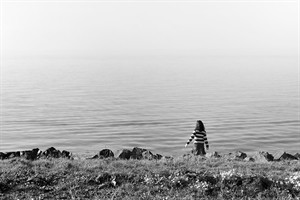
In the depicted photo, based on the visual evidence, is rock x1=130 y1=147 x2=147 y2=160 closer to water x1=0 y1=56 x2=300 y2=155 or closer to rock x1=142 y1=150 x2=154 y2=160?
rock x1=142 y1=150 x2=154 y2=160

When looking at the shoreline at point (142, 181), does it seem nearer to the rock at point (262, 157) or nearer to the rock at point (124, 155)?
the rock at point (262, 157)

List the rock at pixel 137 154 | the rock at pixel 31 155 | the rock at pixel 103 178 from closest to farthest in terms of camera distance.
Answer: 1. the rock at pixel 103 178
2. the rock at pixel 31 155
3. the rock at pixel 137 154

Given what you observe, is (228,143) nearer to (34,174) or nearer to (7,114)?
(34,174)

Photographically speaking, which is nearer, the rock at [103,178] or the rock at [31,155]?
the rock at [103,178]

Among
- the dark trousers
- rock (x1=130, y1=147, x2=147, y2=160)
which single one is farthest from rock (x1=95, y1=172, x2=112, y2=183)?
the dark trousers

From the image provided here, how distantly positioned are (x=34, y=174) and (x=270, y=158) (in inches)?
366

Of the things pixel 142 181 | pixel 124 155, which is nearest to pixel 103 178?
pixel 142 181

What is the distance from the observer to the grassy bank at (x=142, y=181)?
36.6 feet

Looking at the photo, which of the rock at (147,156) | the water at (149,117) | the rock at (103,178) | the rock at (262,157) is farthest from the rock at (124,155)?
the water at (149,117)

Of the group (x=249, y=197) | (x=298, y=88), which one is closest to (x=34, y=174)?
(x=249, y=197)

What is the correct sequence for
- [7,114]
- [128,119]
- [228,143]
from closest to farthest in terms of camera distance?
[228,143]
[128,119]
[7,114]

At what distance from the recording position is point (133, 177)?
1231 cm

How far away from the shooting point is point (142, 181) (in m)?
12.1

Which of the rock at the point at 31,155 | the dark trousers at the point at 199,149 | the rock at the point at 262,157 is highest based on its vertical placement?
the rock at the point at 31,155
